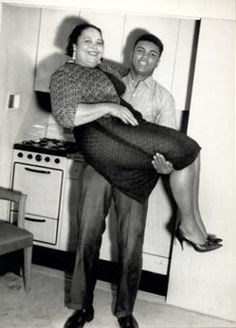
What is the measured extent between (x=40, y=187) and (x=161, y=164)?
4.45 feet

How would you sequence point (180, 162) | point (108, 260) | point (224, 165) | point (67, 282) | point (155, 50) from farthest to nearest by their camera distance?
point (108, 260), point (67, 282), point (224, 165), point (155, 50), point (180, 162)

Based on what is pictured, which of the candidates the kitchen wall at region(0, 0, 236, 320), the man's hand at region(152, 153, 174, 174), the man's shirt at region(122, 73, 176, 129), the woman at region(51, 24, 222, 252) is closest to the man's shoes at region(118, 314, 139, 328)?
the kitchen wall at region(0, 0, 236, 320)

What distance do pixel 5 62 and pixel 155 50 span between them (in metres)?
1.17

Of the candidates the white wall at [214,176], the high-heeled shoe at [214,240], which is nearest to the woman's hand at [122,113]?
the white wall at [214,176]

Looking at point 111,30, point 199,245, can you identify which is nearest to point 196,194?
point 199,245

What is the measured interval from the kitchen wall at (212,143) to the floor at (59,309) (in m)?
0.12

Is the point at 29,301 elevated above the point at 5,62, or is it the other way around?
the point at 5,62

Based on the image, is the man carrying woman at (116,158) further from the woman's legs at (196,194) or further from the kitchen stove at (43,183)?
the kitchen stove at (43,183)

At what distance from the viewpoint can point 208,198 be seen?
2.75 m

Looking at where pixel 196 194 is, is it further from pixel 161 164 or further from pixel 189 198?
pixel 161 164

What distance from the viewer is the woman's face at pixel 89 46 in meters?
2.35

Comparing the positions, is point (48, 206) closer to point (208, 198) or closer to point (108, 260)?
Answer: point (108, 260)

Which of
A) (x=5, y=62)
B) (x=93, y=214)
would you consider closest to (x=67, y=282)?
(x=93, y=214)

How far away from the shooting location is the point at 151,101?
259cm
